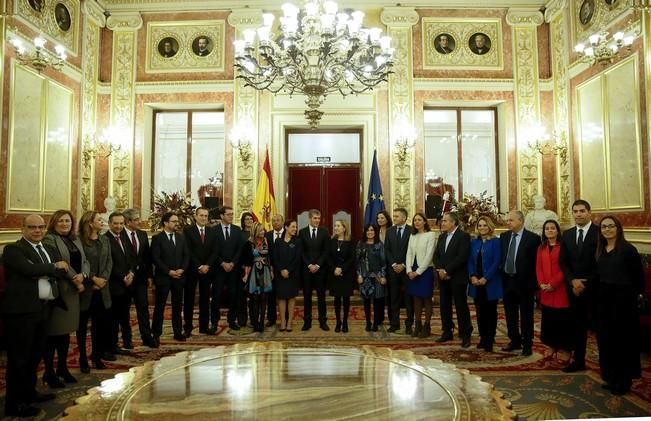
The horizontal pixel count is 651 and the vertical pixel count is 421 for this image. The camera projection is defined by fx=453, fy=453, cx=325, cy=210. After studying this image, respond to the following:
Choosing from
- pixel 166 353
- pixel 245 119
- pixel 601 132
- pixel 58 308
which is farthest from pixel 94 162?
pixel 601 132

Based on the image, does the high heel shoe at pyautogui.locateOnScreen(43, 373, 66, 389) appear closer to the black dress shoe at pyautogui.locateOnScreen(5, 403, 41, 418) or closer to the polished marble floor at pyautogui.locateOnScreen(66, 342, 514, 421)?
the black dress shoe at pyautogui.locateOnScreen(5, 403, 41, 418)

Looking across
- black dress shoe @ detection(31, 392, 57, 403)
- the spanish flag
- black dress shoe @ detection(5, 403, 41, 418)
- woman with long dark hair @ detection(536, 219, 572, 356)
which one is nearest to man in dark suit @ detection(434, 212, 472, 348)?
woman with long dark hair @ detection(536, 219, 572, 356)

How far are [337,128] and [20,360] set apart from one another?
662 centimetres

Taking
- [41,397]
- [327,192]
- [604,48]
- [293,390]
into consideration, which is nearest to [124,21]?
[327,192]

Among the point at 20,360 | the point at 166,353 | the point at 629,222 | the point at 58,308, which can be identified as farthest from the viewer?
the point at 629,222

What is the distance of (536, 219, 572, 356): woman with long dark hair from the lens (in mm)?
4082

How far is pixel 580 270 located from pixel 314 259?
113 inches

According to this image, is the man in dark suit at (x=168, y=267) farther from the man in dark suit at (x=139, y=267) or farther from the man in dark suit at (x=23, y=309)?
the man in dark suit at (x=23, y=309)

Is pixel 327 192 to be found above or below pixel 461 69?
below

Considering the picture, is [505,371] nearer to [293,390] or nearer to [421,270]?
→ [421,270]

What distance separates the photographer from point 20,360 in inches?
118

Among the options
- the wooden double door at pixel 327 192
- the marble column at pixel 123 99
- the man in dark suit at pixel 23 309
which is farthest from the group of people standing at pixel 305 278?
the marble column at pixel 123 99

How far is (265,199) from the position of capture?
7.91 meters

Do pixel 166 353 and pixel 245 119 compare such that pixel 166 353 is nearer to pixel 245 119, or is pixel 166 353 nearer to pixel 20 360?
pixel 20 360
